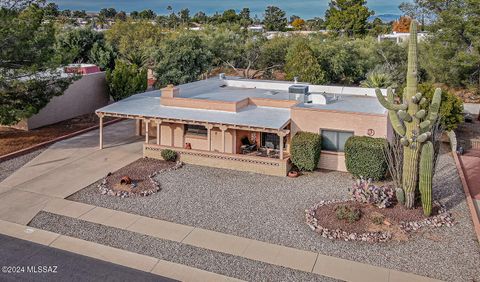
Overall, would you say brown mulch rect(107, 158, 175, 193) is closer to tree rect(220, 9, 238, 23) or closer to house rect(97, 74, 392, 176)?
house rect(97, 74, 392, 176)

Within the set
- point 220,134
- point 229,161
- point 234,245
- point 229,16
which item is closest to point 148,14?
point 229,16

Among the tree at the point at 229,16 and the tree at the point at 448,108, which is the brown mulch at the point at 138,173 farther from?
the tree at the point at 229,16

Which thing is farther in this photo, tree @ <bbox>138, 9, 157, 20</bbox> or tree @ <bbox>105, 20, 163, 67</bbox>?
tree @ <bbox>138, 9, 157, 20</bbox>

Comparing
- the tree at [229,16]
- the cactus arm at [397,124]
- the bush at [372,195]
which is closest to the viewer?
the cactus arm at [397,124]

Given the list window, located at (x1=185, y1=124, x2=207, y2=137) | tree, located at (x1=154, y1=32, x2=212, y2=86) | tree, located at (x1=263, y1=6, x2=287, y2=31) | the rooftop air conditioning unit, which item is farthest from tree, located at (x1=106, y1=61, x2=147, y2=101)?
tree, located at (x1=263, y1=6, x2=287, y2=31)

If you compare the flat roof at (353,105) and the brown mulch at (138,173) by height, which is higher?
the flat roof at (353,105)

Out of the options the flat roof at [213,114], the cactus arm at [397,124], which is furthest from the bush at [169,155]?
the cactus arm at [397,124]

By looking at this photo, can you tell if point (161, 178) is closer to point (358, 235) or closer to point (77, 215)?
point (77, 215)
